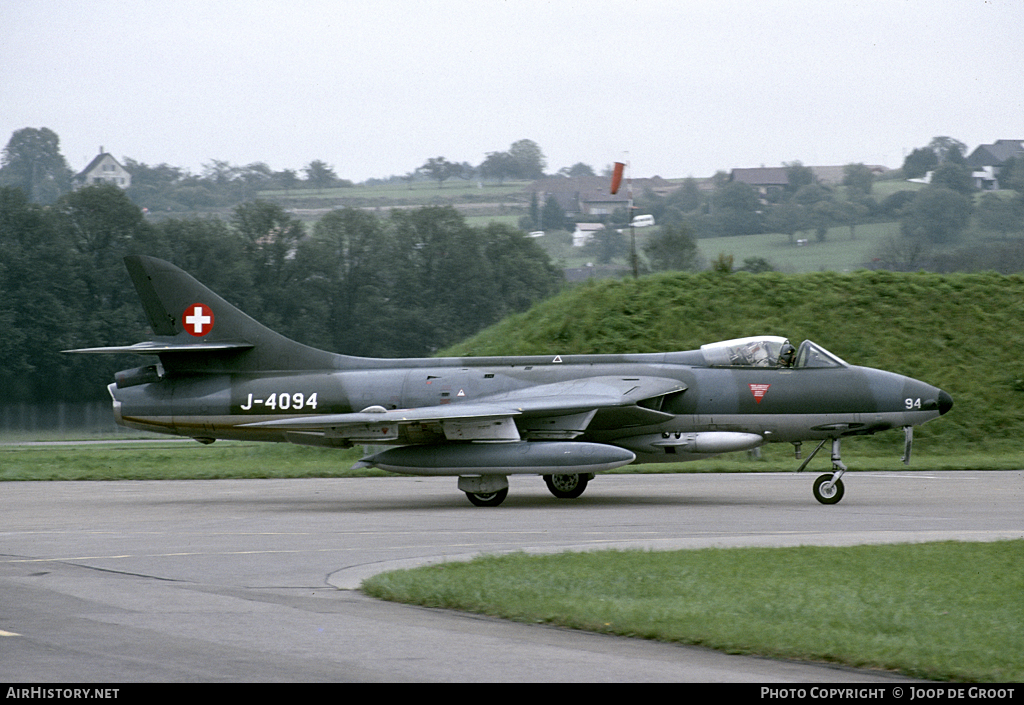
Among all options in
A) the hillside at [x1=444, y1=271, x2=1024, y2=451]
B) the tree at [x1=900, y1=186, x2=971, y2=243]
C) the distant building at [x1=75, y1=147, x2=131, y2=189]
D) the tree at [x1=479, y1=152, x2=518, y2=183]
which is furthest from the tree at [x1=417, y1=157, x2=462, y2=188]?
the hillside at [x1=444, y1=271, x2=1024, y2=451]

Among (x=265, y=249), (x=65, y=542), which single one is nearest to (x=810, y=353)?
(x=65, y=542)

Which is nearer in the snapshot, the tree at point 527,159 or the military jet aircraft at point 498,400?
the military jet aircraft at point 498,400

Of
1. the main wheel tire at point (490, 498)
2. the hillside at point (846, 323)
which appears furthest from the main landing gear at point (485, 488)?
the hillside at point (846, 323)

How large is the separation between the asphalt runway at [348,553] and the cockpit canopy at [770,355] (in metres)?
2.24

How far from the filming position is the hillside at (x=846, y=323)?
29672 mm

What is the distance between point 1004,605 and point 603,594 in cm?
305

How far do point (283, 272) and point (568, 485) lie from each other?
2015 inches

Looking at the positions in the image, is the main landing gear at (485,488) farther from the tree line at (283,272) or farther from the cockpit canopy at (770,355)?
the tree line at (283,272)

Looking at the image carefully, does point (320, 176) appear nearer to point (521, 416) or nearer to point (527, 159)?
point (527, 159)

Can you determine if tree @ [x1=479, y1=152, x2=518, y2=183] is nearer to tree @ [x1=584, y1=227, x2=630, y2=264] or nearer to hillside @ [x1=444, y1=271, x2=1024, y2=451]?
tree @ [x1=584, y1=227, x2=630, y2=264]

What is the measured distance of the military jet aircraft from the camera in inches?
716

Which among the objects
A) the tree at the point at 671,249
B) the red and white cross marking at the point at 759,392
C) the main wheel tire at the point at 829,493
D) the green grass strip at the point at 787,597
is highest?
the tree at the point at 671,249

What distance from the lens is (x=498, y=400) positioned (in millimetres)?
19297

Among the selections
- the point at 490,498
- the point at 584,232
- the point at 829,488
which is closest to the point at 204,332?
the point at 490,498
